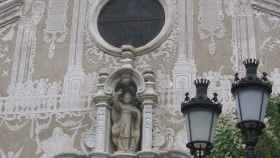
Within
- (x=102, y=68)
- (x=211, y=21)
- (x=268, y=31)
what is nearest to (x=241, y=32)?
(x=268, y=31)

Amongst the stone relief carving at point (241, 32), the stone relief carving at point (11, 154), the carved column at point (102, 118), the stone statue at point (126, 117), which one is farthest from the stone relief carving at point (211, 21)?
the stone relief carving at point (11, 154)

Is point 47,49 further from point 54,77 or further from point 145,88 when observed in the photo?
point 145,88

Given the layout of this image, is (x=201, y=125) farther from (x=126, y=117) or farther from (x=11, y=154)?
(x=11, y=154)

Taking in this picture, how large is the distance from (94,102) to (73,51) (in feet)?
4.20

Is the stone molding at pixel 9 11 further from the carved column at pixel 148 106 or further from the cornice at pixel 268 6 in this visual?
the cornice at pixel 268 6

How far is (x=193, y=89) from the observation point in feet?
40.7

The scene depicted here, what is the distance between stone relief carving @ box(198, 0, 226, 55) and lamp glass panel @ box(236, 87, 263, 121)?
18.9 feet

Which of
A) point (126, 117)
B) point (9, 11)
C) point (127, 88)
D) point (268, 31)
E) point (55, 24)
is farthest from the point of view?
point (9, 11)

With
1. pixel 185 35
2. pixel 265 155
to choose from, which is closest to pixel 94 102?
pixel 185 35

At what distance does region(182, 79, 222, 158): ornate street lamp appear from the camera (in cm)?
712

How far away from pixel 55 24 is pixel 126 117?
271cm

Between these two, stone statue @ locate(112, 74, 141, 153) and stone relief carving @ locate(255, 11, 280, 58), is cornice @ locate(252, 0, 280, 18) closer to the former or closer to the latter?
stone relief carving @ locate(255, 11, 280, 58)

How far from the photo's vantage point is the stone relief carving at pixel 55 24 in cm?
1341

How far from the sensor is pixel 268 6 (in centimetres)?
1307
